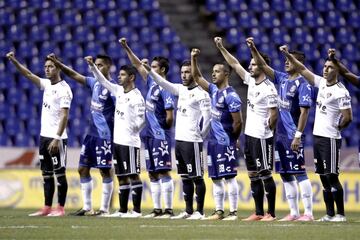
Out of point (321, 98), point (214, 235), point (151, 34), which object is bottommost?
point (214, 235)

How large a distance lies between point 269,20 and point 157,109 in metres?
12.4

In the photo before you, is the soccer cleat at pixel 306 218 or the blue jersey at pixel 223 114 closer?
the soccer cleat at pixel 306 218

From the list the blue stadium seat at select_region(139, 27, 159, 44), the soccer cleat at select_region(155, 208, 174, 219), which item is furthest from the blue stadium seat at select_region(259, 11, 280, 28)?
the soccer cleat at select_region(155, 208, 174, 219)

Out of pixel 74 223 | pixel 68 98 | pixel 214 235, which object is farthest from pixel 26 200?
pixel 214 235

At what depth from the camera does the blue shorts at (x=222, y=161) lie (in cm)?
1617

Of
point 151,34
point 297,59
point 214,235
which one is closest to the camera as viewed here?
point 214,235

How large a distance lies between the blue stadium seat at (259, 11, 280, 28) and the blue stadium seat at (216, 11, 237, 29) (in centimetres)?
80

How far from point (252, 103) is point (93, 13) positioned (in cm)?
1273

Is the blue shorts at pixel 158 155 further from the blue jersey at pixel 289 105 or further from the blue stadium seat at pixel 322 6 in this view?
the blue stadium seat at pixel 322 6

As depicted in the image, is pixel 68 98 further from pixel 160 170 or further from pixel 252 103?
pixel 252 103

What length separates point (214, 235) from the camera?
42.0 ft

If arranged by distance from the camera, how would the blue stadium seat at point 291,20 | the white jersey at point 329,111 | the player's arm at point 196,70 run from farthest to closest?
the blue stadium seat at point 291,20 < the player's arm at point 196,70 < the white jersey at point 329,111

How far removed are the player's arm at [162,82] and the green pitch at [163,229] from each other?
6.86 feet

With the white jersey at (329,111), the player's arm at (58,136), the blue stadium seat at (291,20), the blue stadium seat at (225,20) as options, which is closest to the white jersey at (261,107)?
the white jersey at (329,111)
